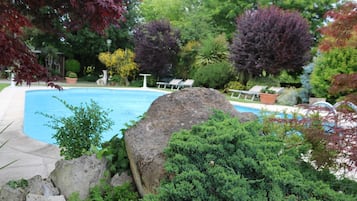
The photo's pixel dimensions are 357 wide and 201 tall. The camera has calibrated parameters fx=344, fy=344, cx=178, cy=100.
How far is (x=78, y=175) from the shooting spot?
9.14 ft

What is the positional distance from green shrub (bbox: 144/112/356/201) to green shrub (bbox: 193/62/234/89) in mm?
14841

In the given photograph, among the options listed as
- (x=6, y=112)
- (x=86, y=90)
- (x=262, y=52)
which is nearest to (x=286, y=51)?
(x=262, y=52)

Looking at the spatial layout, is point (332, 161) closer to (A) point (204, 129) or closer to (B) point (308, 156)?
(B) point (308, 156)

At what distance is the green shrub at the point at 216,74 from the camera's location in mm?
17125

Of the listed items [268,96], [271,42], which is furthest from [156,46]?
[268,96]

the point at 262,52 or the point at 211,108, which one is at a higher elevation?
the point at 262,52

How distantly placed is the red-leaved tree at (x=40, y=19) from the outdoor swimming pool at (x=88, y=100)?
3.90m

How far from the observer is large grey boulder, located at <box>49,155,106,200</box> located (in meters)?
→ 2.76

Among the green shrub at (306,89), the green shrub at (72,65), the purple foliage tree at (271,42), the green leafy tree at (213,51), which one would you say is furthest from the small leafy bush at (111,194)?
the green shrub at (72,65)

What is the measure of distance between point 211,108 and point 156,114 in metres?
0.47

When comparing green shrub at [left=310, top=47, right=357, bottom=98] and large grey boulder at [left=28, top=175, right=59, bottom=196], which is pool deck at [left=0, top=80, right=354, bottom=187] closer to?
large grey boulder at [left=28, top=175, right=59, bottom=196]

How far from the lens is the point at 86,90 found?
667 inches

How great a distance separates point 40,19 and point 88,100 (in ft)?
36.7

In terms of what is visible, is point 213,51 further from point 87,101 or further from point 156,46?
point 87,101
